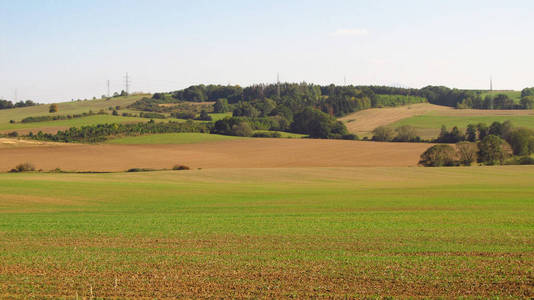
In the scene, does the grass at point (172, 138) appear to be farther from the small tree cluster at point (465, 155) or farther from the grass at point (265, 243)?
the grass at point (265, 243)

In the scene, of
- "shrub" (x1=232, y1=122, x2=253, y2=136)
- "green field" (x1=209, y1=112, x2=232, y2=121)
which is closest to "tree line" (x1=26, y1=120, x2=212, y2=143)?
"shrub" (x1=232, y1=122, x2=253, y2=136)

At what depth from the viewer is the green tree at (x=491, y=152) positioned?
62531 mm

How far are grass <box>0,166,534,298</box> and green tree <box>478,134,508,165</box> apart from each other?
26.7 metres

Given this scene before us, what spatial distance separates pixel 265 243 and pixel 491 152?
53138 mm

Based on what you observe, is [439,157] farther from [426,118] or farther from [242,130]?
[426,118]

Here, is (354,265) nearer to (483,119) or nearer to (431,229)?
(431,229)

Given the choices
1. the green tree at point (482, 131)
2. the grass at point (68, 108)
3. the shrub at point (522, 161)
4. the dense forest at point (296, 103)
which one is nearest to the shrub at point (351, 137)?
the dense forest at point (296, 103)

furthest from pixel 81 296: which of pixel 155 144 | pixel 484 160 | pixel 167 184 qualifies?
pixel 155 144

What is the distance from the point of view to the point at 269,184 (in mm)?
45969

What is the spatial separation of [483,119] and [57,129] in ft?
272

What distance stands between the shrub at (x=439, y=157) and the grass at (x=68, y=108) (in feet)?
287

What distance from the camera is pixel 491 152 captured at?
62.6 metres

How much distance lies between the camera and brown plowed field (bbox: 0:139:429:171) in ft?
206

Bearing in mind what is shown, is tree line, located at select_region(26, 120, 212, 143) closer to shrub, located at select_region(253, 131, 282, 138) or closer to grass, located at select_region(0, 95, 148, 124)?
shrub, located at select_region(253, 131, 282, 138)
